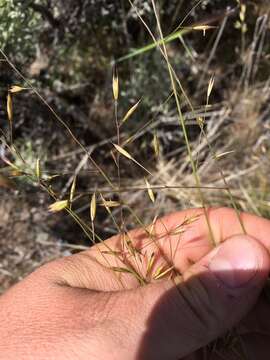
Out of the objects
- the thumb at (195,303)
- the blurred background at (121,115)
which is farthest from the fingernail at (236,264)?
the blurred background at (121,115)

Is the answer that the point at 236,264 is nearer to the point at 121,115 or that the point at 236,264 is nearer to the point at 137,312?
the point at 137,312

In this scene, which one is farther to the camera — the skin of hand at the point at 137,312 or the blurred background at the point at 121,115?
the blurred background at the point at 121,115

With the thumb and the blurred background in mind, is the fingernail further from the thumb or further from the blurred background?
the blurred background

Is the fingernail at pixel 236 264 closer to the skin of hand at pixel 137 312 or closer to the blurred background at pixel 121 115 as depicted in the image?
the skin of hand at pixel 137 312

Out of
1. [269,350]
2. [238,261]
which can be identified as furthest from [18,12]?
[269,350]

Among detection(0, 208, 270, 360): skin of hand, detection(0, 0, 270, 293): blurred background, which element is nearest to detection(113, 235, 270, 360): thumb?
detection(0, 208, 270, 360): skin of hand

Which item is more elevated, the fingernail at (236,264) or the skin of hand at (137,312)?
the fingernail at (236,264)

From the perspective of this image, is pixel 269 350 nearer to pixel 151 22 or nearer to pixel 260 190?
pixel 260 190

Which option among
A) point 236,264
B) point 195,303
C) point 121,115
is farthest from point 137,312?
point 121,115
